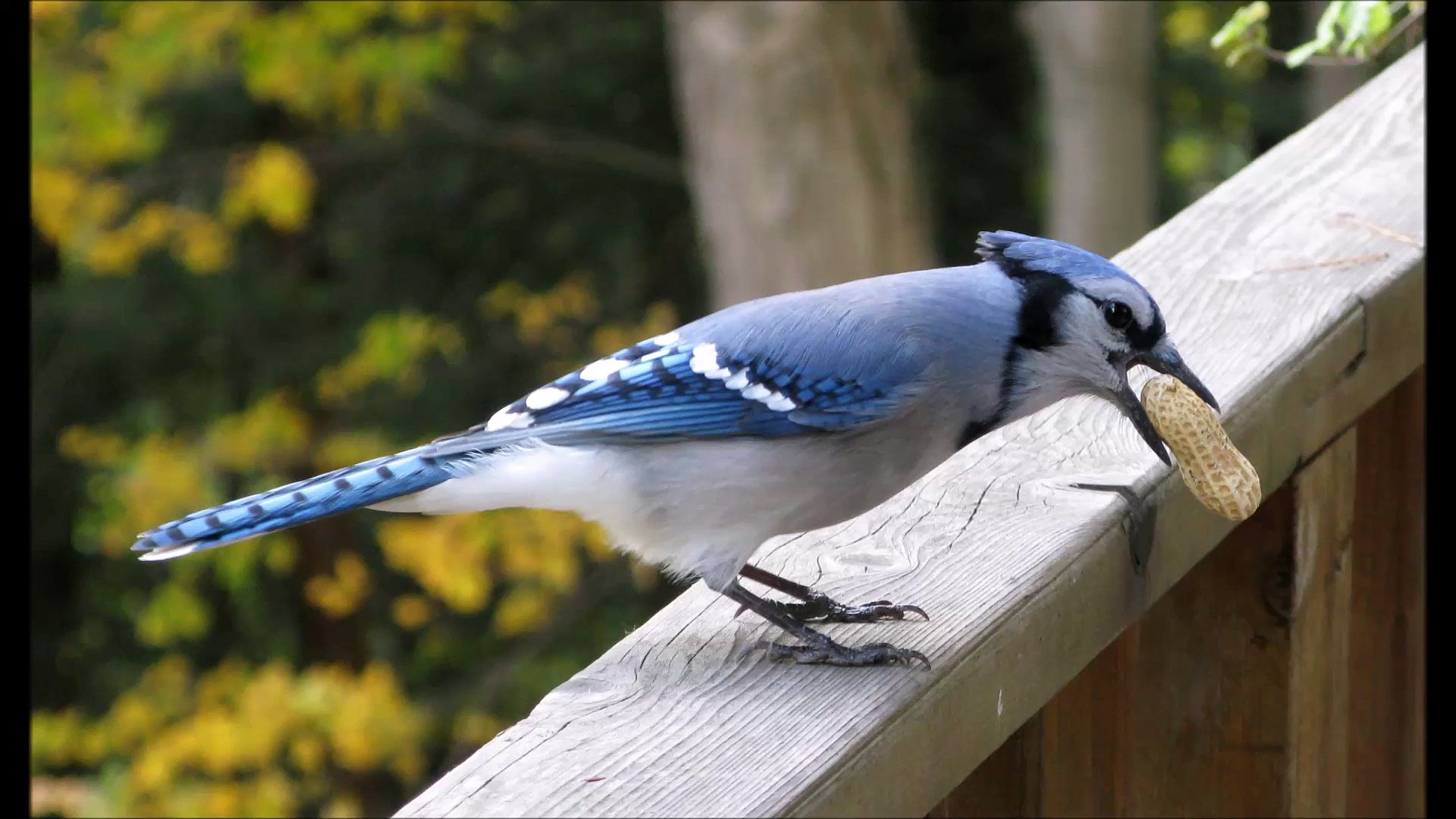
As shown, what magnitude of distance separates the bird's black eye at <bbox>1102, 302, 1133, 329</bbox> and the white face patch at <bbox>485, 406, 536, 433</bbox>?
65cm

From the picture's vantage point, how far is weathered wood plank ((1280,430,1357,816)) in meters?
1.85

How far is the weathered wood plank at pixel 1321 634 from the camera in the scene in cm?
185

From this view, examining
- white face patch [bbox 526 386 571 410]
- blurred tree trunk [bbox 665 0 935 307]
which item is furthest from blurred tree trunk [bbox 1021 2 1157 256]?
white face patch [bbox 526 386 571 410]

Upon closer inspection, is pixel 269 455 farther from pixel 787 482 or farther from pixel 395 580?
pixel 787 482

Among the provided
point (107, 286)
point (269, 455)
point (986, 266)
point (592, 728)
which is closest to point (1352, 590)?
point (986, 266)

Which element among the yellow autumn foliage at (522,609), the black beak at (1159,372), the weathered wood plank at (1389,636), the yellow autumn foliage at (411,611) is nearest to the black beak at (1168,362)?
the black beak at (1159,372)

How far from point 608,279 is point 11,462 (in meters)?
5.82

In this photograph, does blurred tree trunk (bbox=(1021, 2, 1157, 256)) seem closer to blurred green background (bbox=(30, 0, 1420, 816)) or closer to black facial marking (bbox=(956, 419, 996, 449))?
blurred green background (bbox=(30, 0, 1420, 816))

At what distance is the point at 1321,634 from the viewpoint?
1.95 m

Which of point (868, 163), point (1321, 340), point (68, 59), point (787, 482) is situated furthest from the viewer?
point (68, 59)

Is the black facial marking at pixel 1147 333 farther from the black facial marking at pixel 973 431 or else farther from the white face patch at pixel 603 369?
the white face patch at pixel 603 369

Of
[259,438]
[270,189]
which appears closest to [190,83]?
[270,189]

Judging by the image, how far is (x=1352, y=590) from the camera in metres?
2.16

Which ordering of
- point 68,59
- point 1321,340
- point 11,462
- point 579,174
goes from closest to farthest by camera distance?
point 11,462
point 1321,340
point 68,59
point 579,174
